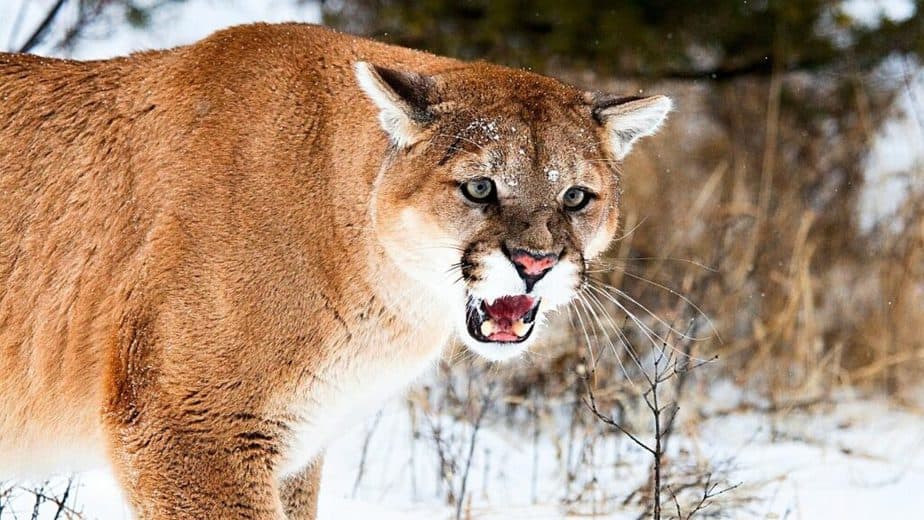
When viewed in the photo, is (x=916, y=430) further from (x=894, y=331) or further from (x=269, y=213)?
(x=269, y=213)

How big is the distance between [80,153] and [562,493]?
291 centimetres

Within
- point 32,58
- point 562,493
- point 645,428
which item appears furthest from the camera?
point 645,428

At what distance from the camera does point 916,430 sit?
7.82 m

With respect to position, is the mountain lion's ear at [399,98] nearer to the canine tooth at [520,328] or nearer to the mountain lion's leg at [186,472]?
the canine tooth at [520,328]

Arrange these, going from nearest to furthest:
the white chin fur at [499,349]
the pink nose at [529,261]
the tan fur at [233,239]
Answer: the pink nose at [529,261], the tan fur at [233,239], the white chin fur at [499,349]

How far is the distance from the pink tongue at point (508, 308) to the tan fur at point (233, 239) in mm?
164

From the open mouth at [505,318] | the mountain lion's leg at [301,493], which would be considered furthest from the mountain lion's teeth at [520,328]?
the mountain lion's leg at [301,493]

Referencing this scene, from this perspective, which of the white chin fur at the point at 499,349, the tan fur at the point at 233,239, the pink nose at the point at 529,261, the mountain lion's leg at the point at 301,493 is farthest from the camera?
the mountain lion's leg at the point at 301,493

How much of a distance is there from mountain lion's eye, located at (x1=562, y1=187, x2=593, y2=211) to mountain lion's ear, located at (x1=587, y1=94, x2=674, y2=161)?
1.19 ft

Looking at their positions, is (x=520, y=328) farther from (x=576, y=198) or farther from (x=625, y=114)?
(x=625, y=114)

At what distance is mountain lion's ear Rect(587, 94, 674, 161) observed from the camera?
4410 mm

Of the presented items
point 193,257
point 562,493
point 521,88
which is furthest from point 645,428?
point 193,257

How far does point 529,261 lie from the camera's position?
3850mm

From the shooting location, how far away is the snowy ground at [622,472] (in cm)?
563
